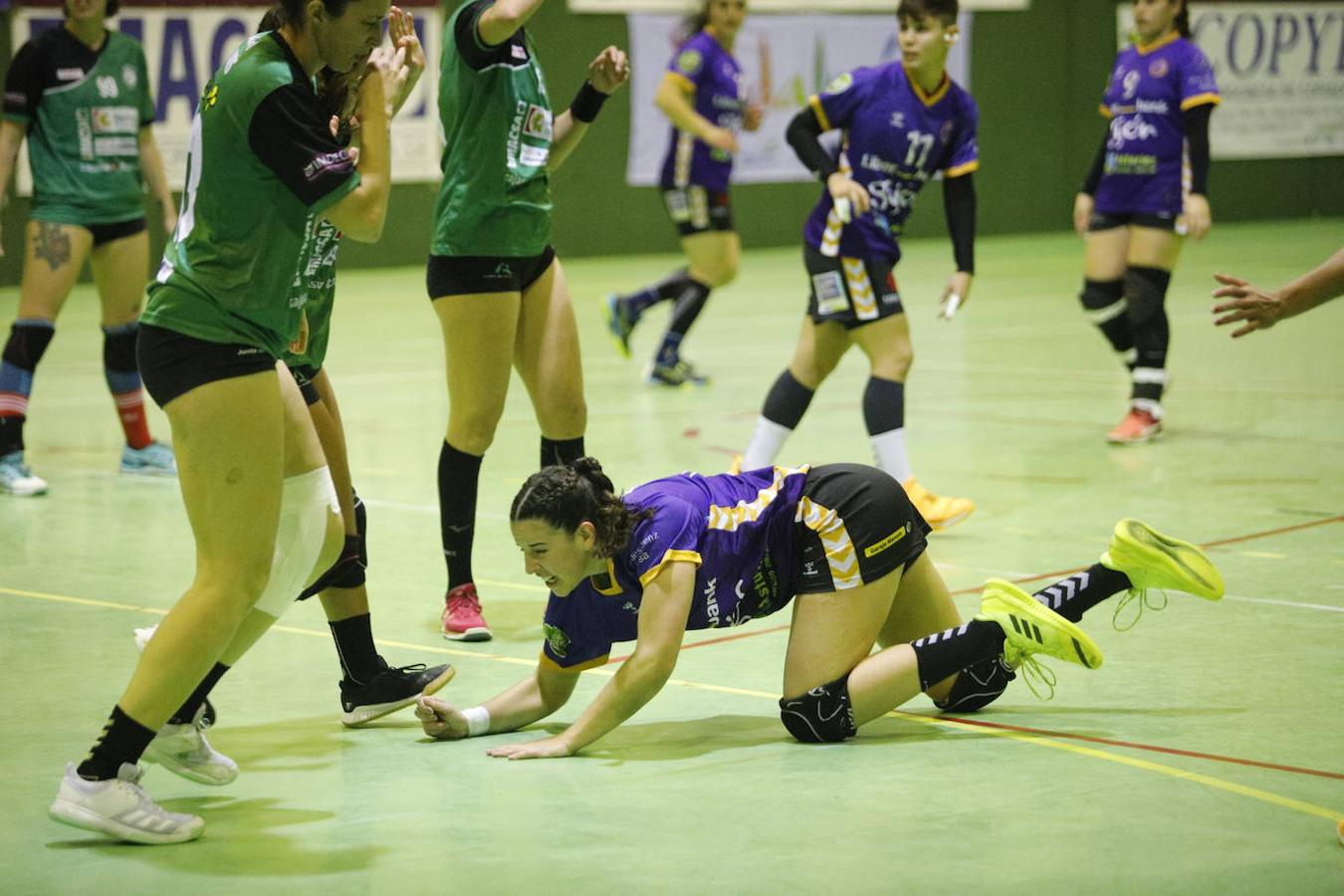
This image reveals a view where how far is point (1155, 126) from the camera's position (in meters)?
8.99

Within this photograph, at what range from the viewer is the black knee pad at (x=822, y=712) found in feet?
13.9

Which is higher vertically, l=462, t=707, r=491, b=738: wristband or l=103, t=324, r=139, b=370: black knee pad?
l=462, t=707, r=491, b=738: wristband

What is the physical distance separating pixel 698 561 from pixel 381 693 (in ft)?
3.10

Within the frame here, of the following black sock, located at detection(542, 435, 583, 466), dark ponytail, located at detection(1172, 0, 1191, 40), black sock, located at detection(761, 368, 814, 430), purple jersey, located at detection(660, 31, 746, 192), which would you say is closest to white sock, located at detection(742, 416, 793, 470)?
black sock, located at detection(761, 368, 814, 430)

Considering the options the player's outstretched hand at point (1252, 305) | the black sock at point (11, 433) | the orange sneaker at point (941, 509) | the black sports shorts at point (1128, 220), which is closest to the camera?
the player's outstretched hand at point (1252, 305)

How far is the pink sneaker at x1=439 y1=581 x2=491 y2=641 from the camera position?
5.35 m

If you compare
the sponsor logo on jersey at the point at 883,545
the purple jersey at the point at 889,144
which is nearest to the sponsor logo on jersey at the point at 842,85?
the purple jersey at the point at 889,144

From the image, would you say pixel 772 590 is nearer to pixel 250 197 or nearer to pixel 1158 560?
pixel 1158 560

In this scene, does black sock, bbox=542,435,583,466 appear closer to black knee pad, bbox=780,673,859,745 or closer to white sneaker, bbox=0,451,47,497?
black knee pad, bbox=780,673,859,745

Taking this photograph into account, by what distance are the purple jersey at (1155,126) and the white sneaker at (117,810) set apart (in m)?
6.62

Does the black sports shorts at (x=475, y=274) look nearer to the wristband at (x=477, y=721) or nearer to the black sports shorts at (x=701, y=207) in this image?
the wristband at (x=477, y=721)

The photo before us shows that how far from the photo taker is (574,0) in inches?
743

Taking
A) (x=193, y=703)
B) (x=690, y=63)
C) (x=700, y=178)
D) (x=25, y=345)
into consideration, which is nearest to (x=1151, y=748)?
(x=193, y=703)

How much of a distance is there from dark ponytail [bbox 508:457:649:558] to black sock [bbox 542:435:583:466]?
1561mm
